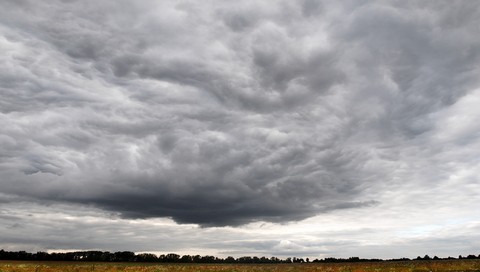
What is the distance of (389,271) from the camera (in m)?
51.6

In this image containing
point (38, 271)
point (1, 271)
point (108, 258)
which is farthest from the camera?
point (108, 258)

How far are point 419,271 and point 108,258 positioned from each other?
157m

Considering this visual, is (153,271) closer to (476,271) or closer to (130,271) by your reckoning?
(130,271)

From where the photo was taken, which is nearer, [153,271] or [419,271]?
[419,271]

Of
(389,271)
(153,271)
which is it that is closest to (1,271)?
(153,271)

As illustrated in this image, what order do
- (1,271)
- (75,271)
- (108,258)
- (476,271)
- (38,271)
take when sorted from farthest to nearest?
(108,258)
(75,271)
(38,271)
(1,271)
(476,271)

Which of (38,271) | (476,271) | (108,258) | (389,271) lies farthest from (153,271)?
(108,258)

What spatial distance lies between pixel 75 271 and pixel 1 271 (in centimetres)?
922

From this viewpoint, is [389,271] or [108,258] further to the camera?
[108,258]

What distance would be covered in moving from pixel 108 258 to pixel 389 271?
502 feet

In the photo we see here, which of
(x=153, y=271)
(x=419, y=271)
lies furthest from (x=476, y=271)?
(x=153, y=271)

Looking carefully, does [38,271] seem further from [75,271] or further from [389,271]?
[389,271]

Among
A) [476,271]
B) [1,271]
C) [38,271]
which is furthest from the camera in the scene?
[38,271]

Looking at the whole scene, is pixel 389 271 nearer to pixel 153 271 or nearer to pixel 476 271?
pixel 476 271
